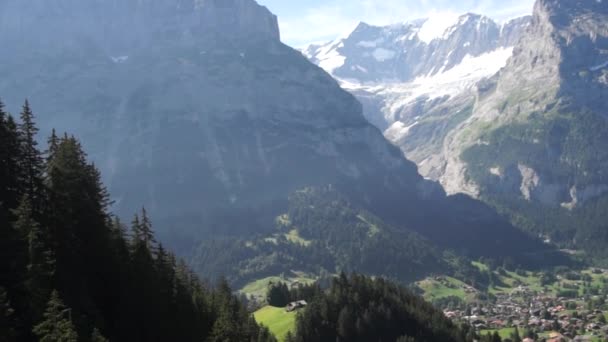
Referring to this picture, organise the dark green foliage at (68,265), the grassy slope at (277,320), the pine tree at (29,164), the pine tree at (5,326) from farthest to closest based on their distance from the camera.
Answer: the grassy slope at (277,320) < the pine tree at (29,164) < the dark green foliage at (68,265) < the pine tree at (5,326)

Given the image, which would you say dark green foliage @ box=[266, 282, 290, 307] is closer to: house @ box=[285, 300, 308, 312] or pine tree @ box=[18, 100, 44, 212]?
house @ box=[285, 300, 308, 312]

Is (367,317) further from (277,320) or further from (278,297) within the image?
(278,297)

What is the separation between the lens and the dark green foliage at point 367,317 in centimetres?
14012

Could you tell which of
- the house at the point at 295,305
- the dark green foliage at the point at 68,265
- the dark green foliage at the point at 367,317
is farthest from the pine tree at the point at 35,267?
the house at the point at 295,305

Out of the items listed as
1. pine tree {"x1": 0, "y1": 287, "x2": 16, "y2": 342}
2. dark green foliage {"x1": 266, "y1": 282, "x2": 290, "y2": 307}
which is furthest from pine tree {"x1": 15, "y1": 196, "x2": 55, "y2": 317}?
dark green foliage {"x1": 266, "y1": 282, "x2": 290, "y2": 307}

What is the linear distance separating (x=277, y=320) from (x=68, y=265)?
3548 inches

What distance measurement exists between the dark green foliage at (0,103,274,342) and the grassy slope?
2134 inches

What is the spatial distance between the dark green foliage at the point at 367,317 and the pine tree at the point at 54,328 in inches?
3441

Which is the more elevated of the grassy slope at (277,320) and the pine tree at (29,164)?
the pine tree at (29,164)

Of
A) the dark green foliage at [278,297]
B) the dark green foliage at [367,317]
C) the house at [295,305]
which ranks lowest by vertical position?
the dark green foliage at [367,317]

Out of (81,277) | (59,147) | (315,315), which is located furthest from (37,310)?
(315,315)

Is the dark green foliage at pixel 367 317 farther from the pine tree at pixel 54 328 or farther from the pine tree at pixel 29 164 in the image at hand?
the pine tree at pixel 54 328

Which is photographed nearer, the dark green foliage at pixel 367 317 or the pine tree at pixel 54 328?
the pine tree at pixel 54 328

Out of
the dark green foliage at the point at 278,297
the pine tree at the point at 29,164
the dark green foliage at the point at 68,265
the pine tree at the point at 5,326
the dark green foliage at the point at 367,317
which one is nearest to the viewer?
Result: the pine tree at the point at 5,326
